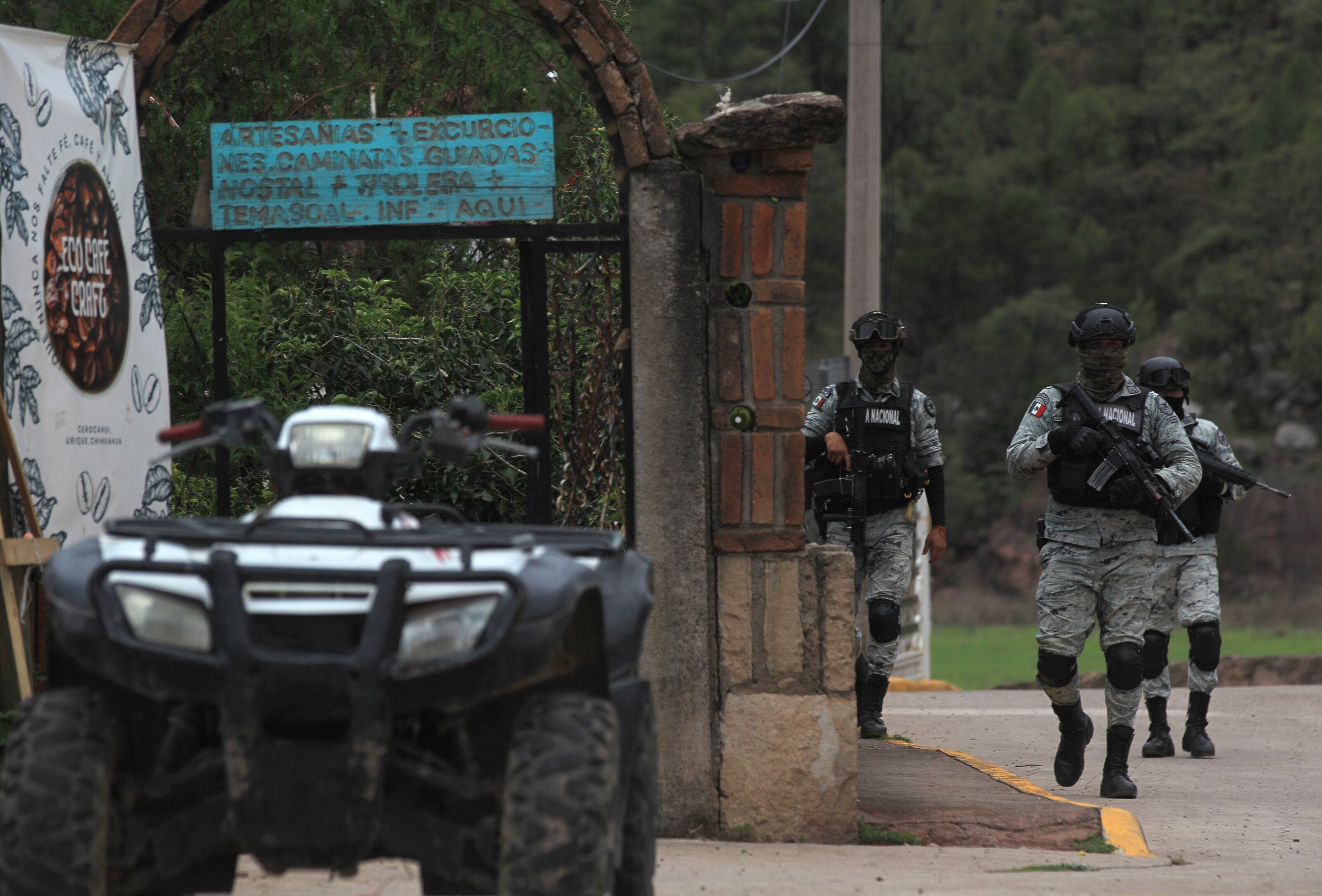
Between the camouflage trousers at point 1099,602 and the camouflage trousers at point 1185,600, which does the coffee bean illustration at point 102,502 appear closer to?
the camouflage trousers at point 1099,602

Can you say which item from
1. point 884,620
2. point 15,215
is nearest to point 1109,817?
point 884,620

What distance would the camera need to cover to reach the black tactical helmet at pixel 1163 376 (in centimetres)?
910

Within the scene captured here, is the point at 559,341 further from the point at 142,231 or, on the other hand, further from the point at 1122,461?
the point at 1122,461

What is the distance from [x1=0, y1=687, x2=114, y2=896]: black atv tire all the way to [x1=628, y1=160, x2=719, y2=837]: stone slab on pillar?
3008mm

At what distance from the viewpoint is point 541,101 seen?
1519cm

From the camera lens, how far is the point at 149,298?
5863mm

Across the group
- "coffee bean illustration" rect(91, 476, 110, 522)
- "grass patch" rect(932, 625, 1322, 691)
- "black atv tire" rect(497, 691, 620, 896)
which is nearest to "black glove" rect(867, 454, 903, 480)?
"coffee bean illustration" rect(91, 476, 110, 522)

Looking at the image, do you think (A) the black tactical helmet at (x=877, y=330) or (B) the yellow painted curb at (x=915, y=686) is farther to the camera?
(B) the yellow painted curb at (x=915, y=686)

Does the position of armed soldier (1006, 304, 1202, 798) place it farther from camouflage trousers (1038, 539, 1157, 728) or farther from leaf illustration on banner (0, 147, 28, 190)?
leaf illustration on banner (0, 147, 28, 190)

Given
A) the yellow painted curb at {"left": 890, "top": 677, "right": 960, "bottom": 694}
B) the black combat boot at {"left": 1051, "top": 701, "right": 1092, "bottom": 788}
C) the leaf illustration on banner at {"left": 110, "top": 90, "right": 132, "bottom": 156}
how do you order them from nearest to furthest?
the leaf illustration on banner at {"left": 110, "top": 90, "right": 132, "bottom": 156}, the black combat boot at {"left": 1051, "top": 701, "right": 1092, "bottom": 788}, the yellow painted curb at {"left": 890, "top": 677, "right": 960, "bottom": 694}

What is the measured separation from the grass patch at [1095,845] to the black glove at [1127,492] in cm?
157

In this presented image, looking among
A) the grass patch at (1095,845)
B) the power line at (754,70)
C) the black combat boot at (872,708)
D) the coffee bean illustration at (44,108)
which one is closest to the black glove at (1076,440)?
the grass patch at (1095,845)

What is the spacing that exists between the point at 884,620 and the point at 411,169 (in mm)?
3577

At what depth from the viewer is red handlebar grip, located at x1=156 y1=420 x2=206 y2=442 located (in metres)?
3.60
